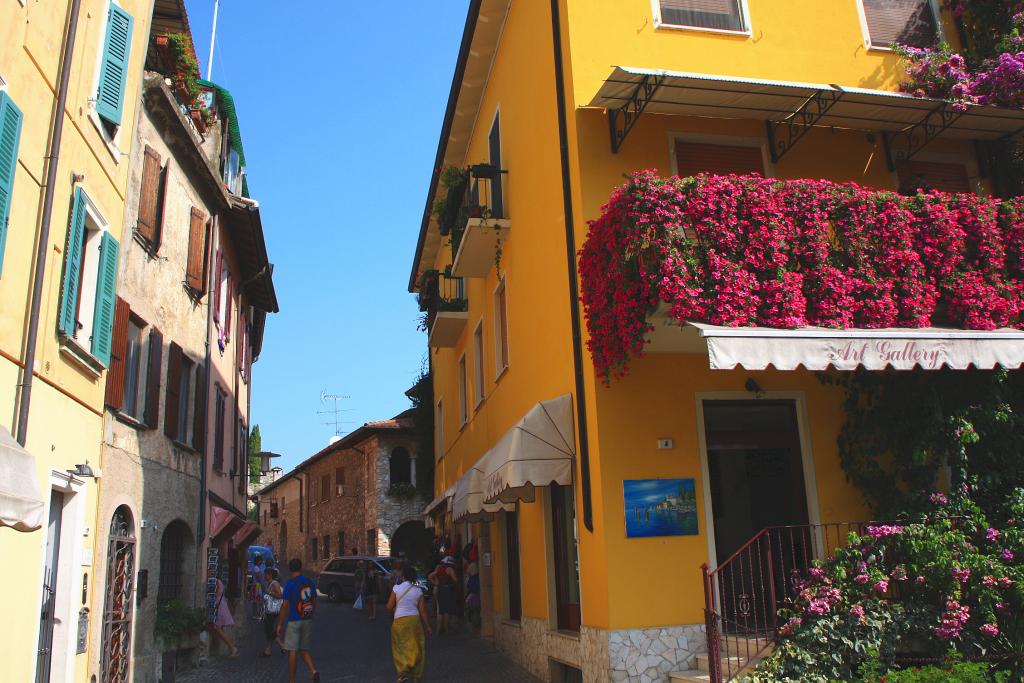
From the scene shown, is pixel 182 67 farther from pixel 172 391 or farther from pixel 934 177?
pixel 934 177

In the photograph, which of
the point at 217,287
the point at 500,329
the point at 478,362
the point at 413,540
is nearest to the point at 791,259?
the point at 500,329

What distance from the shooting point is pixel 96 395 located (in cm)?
1030

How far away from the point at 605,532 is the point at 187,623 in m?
7.82

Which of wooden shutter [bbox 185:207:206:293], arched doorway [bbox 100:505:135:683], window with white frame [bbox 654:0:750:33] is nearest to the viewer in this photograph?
window with white frame [bbox 654:0:750:33]

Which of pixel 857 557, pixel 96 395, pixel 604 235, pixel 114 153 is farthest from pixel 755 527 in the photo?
pixel 114 153

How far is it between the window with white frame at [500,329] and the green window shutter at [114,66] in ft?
21.1

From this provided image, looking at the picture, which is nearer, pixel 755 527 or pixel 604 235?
pixel 604 235

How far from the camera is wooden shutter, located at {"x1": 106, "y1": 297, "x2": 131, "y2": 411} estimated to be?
429 inches

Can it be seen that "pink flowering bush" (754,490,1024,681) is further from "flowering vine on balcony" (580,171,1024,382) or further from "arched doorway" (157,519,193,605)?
"arched doorway" (157,519,193,605)

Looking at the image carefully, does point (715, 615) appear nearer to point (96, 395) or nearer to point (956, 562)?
point (956, 562)

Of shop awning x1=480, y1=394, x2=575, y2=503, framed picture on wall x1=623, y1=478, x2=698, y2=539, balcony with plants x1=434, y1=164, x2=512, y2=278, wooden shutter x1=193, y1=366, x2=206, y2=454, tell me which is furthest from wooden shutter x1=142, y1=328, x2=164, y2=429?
framed picture on wall x1=623, y1=478, x2=698, y2=539

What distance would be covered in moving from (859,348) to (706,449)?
7.28 feet

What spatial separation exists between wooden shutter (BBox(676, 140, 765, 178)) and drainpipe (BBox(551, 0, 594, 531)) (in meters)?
1.39

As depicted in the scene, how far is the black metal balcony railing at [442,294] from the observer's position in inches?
715
